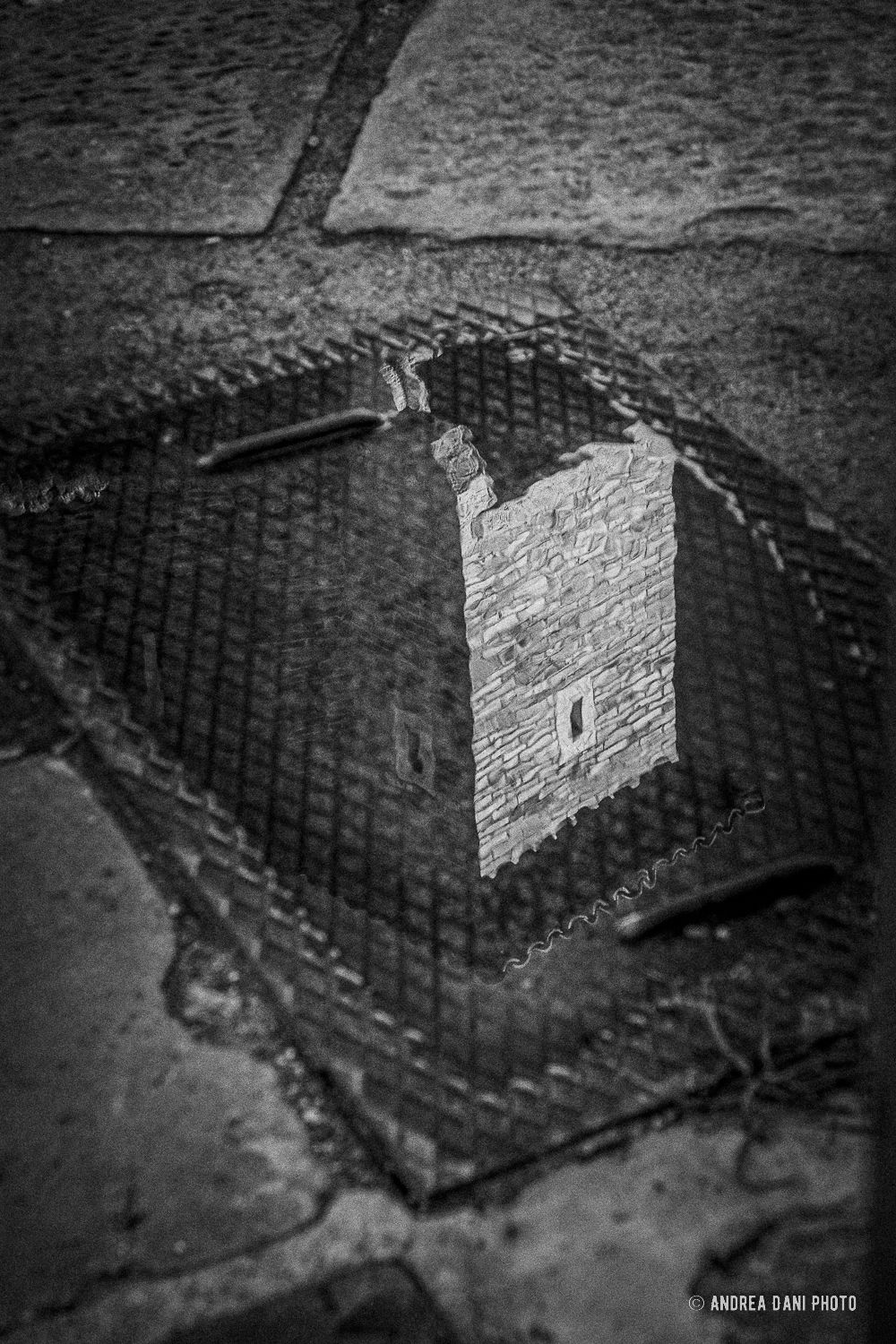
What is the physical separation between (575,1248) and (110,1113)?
57cm

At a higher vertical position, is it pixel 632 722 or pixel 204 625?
pixel 204 625

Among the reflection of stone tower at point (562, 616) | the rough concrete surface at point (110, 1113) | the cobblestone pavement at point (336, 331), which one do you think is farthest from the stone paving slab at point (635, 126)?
the rough concrete surface at point (110, 1113)

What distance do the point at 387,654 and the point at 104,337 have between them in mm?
937

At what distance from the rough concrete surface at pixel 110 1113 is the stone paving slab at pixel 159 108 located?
5.90 ft

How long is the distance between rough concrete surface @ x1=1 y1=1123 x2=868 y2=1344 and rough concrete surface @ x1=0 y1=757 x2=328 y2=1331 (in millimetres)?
41

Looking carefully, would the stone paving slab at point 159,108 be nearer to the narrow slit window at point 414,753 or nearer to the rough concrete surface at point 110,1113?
the narrow slit window at point 414,753

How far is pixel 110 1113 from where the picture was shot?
1767 mm

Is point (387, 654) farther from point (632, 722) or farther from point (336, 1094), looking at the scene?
point (336, 1094)

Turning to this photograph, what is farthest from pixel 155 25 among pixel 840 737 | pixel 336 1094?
pixel 336 1094

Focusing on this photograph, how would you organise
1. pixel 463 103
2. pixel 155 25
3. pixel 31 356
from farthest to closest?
pixel 155 25 → pixel 463 103 → pixel 31 356

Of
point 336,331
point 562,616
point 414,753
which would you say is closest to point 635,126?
point 336,331

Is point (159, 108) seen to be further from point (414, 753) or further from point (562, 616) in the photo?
point (414, 753)

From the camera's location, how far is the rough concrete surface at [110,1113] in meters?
1.65

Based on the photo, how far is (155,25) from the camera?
3900 millimetres
